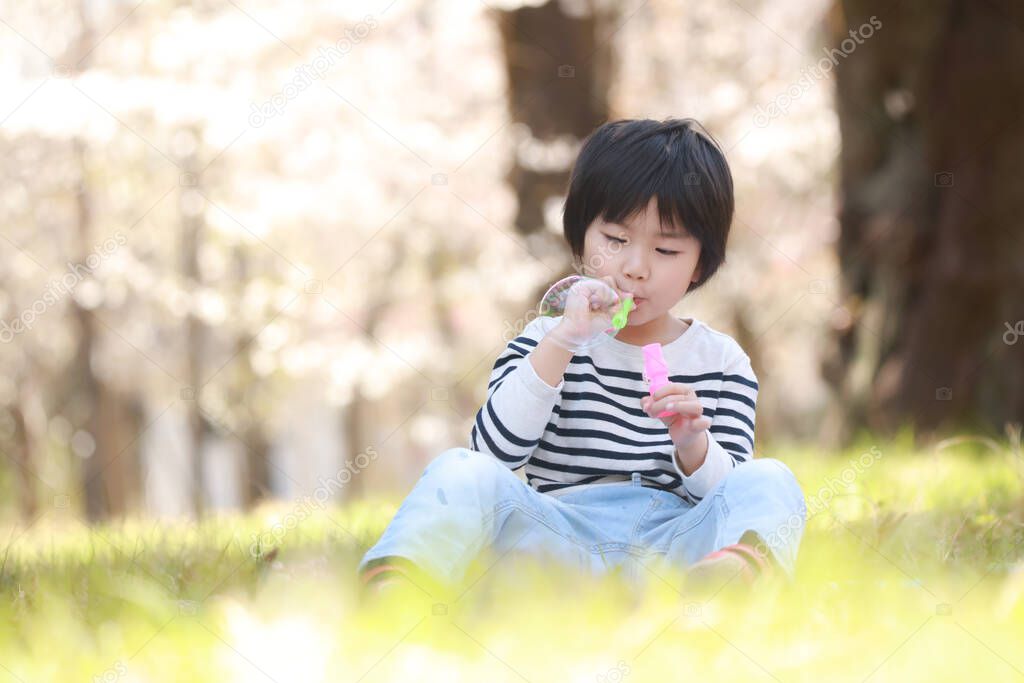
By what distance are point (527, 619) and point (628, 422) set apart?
84 centimetres

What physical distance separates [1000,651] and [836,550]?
2.43 feet

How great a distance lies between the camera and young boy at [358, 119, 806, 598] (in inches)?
79.7

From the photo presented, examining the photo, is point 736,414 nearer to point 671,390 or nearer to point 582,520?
point 671,390

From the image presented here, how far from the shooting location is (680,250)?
240 cm

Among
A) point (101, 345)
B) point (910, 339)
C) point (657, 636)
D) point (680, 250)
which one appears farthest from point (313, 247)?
point (657, 636)

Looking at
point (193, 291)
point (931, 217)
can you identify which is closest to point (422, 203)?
point (193, 291)

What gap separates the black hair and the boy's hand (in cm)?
38

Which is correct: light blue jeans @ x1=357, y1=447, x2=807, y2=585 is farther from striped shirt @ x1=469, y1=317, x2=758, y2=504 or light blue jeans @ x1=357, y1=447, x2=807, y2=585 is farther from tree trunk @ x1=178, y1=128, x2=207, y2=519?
tree trunk @ x1=178, y1=128, x2=207, y2=519

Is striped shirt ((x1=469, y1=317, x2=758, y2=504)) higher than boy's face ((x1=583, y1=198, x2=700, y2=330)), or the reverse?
boy's face ((x1=583, y1=198, x2=700, y2=330))

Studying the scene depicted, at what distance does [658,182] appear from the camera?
2371 millimetres

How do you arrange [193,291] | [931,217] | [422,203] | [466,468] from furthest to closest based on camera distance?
1. [422,203]
2. [193,291]
3. [931,217]
4. [466,468]

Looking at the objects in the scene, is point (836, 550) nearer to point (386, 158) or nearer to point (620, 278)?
point (620, 278)

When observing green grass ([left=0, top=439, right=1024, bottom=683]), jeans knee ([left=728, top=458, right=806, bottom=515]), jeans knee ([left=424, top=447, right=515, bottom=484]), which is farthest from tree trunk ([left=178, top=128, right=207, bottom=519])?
jeans knee ([left=728, top=458, right=806, bottom=515])

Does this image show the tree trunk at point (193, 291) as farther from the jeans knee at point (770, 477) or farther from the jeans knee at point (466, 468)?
the jeans knee at point (770, 477)
